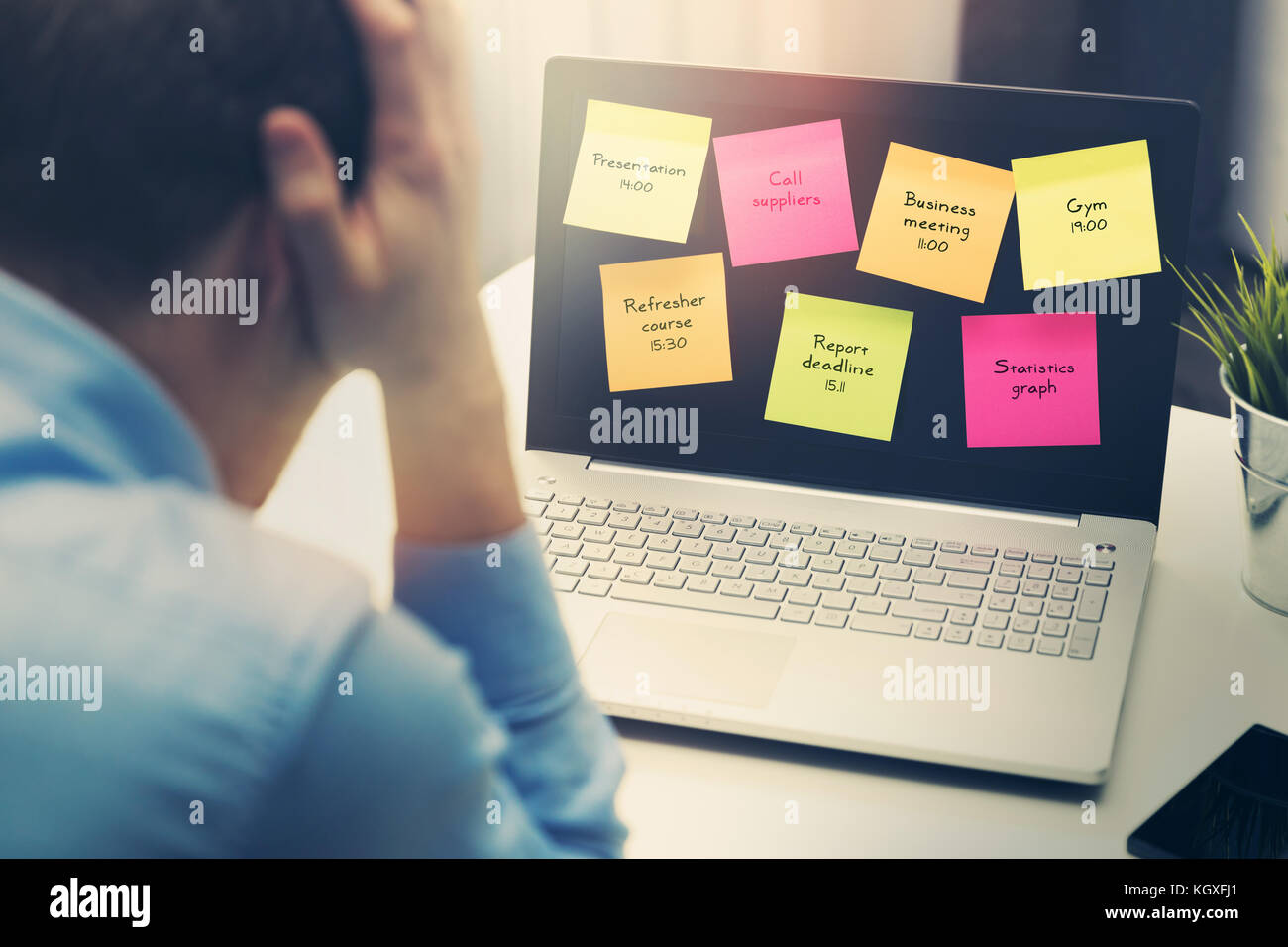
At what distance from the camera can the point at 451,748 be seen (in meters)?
0.32

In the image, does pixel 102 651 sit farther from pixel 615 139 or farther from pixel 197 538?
pixel 615 139

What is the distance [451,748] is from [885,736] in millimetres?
291

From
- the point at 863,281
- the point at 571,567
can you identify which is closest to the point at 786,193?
the point at 863,281

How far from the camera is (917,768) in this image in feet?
1.82

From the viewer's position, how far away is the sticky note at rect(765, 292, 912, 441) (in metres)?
0.77

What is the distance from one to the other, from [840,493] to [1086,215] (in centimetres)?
24

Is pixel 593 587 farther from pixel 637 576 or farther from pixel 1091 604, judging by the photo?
pixel 1091 604

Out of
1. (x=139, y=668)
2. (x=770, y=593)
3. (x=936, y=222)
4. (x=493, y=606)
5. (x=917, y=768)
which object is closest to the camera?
(x=139, y=668)

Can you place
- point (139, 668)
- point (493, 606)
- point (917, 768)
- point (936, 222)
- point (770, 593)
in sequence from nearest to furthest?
point (139, 668), point (493, 606), point (917, 768), point (770, 593), point (936, 222)

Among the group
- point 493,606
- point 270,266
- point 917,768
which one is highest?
point 270,266

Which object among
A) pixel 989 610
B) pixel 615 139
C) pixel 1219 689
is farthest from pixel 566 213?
pixel 1219 689

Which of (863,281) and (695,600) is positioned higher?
(863,281)

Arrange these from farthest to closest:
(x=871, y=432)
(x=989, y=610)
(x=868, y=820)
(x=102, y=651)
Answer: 1. (x=871, y=432)
2. (x=989, y=610)
3. (x=868, y=820)
4. (x=102, y=651)

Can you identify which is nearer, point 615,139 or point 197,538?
point 197,538
